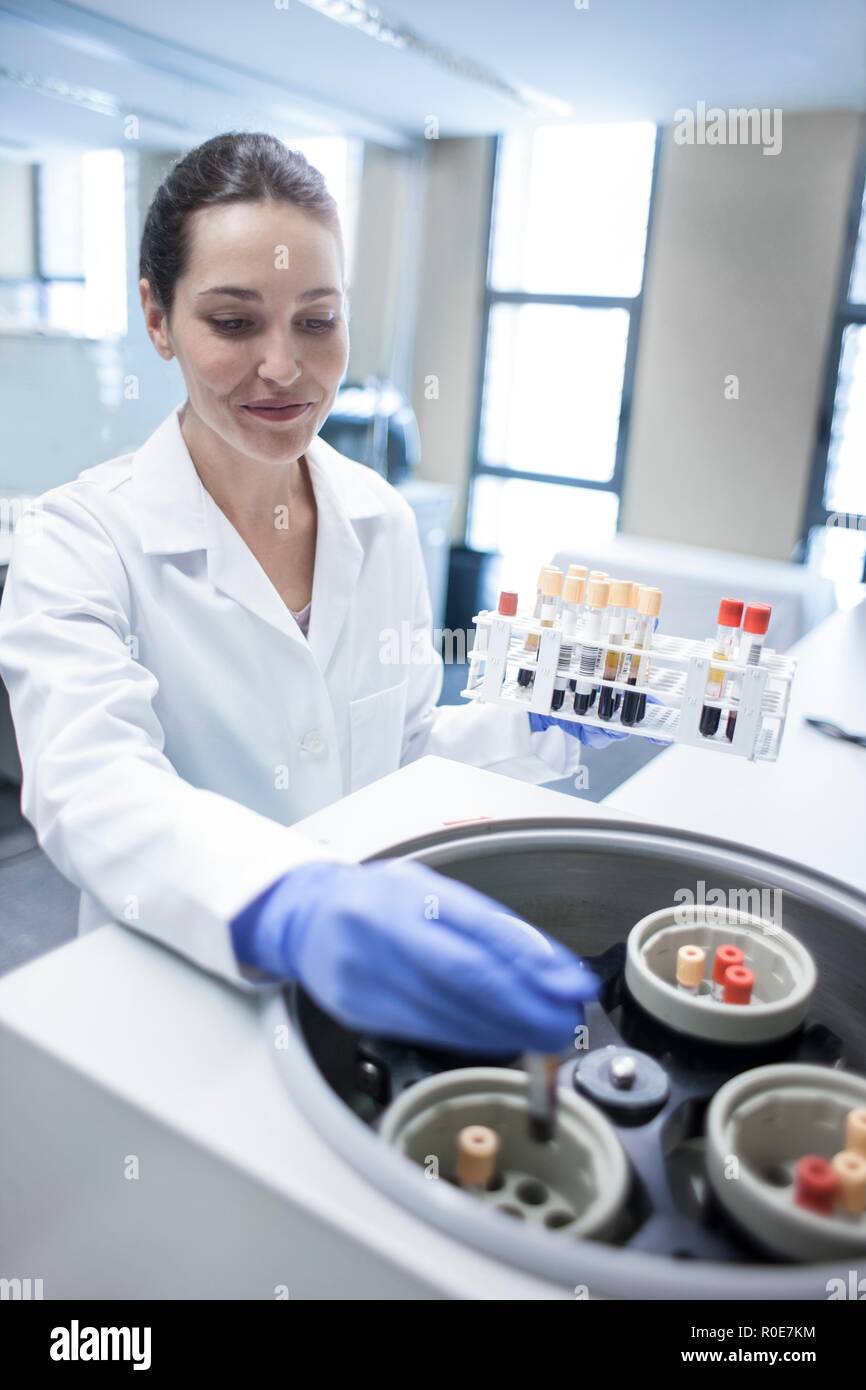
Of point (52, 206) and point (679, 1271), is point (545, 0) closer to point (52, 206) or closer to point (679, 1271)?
point (52, 206)

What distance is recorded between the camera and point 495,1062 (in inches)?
32.4

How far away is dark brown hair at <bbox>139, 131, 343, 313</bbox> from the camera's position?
3.84 ft

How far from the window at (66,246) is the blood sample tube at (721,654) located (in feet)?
9.57

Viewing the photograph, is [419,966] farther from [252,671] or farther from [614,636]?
[252,671]

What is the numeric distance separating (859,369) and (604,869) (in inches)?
A: 146

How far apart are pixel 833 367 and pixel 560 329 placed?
1290 mm

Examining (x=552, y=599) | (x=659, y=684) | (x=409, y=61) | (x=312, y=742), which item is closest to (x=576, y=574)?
(x=552, y=599)

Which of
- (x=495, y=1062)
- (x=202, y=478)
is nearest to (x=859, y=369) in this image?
(x=202, y=478)

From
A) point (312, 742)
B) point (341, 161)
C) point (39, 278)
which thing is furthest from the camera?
point (341, 161)

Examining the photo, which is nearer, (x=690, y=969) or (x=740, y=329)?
(x=690, y=969)

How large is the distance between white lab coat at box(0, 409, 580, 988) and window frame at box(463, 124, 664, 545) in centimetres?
324

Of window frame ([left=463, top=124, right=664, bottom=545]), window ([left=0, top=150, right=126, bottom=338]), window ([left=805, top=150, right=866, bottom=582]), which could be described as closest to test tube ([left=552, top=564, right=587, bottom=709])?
window ([left=0, top=150, right=126, bottom=338])

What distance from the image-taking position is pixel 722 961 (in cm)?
84

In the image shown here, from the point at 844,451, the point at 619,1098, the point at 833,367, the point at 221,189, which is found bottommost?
the point at 619,1098
